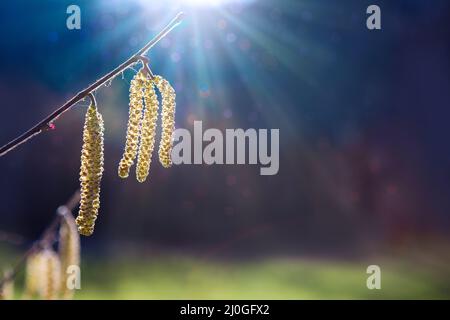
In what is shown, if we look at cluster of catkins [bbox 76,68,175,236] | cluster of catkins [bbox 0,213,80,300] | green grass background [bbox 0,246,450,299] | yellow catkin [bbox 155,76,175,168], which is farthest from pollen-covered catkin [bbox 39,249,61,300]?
green grass background [bbox 0,246,450,299]

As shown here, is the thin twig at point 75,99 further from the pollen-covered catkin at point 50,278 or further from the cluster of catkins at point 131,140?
the pollen-covered catkin at point 50,278

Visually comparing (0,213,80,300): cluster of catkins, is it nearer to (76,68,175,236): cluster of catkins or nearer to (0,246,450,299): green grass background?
(76,68,175,236): cluster of catkins

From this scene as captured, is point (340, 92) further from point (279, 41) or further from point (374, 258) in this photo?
point (374, 258)

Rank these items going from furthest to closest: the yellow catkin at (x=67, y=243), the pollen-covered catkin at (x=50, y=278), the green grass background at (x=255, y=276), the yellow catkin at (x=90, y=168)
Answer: the green grass background at (x=255, y=276) → the yellow catkin at (x=67, y=243) → the pollen-covered catkin at (x=50, y=278) → the yellow catkin at (x=90, y=168)

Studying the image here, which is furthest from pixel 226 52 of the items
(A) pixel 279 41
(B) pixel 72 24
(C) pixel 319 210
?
(C) pixel 319 210

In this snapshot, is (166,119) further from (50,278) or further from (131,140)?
(50,278)

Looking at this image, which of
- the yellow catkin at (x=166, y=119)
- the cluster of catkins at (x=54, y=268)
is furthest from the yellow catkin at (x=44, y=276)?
the yellow catkin at (x=166, y=119)
